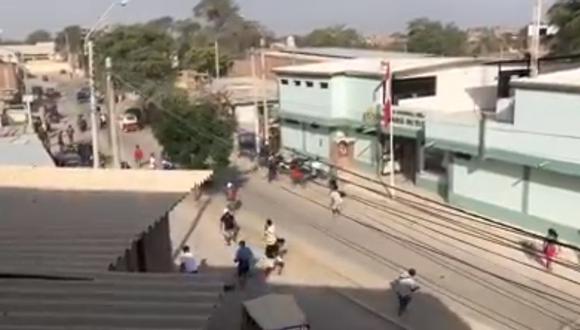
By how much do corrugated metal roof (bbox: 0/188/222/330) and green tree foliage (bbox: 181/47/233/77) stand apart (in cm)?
4943

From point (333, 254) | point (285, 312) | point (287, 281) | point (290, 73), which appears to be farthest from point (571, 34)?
point (285, 312)

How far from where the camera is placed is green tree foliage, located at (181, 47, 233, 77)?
57281mm

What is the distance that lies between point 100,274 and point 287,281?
34.8ft

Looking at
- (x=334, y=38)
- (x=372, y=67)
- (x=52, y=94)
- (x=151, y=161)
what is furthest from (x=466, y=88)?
(x=334, y=38)

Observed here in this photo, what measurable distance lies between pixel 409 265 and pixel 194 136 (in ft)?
30.8

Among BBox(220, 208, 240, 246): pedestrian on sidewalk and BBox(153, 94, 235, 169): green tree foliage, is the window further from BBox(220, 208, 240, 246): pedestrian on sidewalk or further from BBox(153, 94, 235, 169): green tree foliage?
BBox(220, 208, 240, 246): pedestrian on sidewalk

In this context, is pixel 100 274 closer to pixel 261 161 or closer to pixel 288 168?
pixel 288 168

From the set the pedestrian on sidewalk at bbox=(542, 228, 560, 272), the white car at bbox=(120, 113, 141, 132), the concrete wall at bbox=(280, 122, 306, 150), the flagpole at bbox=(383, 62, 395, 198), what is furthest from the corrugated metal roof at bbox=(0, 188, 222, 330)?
the white car at bbox=(120, 113, 141, 132)

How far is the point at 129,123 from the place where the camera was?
145ft

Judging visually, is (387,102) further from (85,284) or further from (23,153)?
(85,284)

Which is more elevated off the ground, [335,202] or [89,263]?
[89,263]

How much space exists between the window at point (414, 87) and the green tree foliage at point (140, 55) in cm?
1897

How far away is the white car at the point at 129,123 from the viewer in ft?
145

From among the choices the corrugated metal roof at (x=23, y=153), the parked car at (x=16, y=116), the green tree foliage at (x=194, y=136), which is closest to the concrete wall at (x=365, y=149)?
the green tree foliage at (x=194, y=136)
